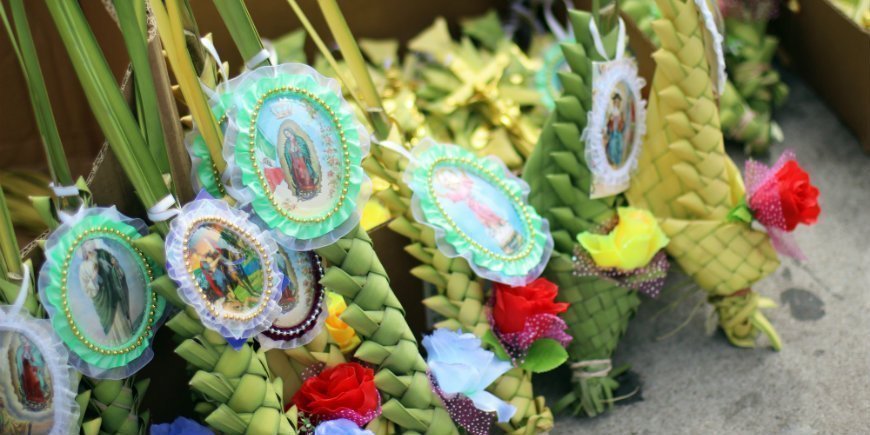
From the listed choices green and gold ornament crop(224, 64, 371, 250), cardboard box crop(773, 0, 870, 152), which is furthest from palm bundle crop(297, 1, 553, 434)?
cardboard box crop(773, 0, 870, 152)

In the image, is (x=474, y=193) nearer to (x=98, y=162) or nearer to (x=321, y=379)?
(x=321, y=379)

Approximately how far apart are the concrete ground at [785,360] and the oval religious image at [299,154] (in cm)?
45

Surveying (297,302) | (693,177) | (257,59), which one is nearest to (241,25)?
(257,59)

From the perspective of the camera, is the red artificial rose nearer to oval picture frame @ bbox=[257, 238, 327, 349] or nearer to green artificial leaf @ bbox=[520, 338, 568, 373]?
green artificial leaf @ bbox=[520, 338, 568, 373]

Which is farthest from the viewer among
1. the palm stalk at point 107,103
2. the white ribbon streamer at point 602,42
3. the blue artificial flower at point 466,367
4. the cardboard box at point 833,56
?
the cardboard box at point 833,56

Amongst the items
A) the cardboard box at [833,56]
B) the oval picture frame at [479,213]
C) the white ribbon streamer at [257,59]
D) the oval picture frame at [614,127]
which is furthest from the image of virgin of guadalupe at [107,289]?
the cardboard box at [833,56]

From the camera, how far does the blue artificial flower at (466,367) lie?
0.99 m

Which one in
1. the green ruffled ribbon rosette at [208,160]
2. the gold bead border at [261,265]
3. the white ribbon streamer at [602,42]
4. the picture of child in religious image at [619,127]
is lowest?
the picture of child in religious image at [619,127]

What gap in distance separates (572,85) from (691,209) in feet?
0.73

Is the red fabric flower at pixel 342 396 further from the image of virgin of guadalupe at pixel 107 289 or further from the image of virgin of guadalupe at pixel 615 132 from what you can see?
the image of virgin of guadalupe at pixel 615 132

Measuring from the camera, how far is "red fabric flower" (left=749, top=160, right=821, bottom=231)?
115 cm

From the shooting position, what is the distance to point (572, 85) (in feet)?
3.69

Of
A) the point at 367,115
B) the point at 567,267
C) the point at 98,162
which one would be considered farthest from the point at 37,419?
the point at 567,267

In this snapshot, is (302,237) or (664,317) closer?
(302,237)
